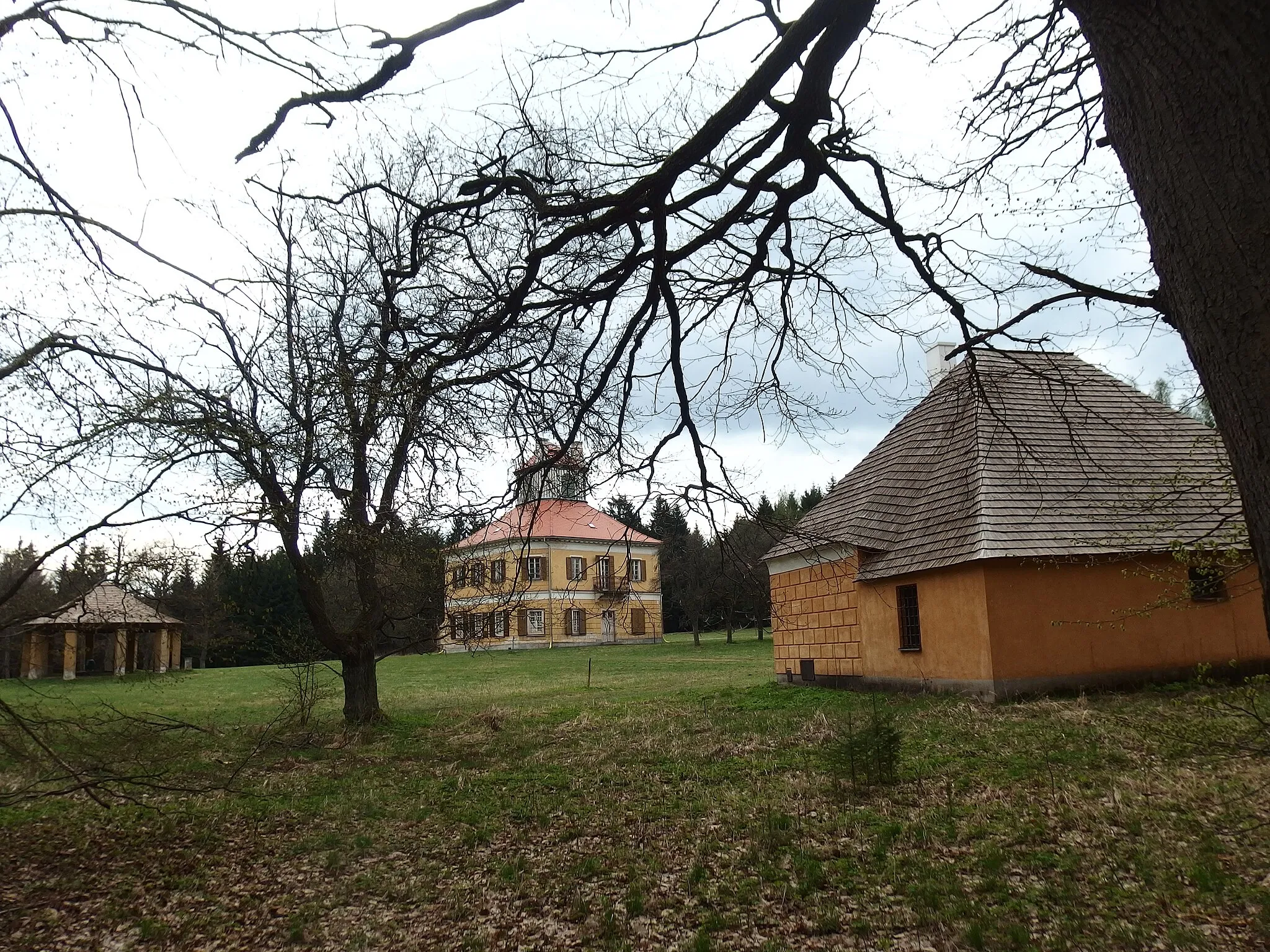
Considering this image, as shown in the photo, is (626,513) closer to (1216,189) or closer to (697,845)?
(697,845)

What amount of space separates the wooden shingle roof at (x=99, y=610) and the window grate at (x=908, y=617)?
12.1 metres

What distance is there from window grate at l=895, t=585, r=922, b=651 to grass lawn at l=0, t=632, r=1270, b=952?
3031 millimetres

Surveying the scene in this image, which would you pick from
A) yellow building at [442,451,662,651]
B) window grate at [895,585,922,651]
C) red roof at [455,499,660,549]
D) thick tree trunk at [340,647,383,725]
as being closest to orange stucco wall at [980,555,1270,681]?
window grate at [895,585,922,651]

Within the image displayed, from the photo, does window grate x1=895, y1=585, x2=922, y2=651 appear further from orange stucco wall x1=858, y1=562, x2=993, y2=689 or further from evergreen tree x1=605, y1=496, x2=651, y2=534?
evergreen tree x1=605, y1=496, x2=651, y2=534

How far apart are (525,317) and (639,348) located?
2.61 feet

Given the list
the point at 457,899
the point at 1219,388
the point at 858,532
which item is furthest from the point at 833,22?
the point at 858,532

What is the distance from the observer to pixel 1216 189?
220cm

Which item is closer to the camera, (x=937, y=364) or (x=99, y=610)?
(x=99, y=610)

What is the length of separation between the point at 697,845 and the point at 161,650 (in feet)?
110

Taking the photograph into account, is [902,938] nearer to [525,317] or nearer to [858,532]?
[525,317]

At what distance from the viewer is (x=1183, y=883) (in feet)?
17.4

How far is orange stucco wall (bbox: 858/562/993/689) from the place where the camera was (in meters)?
13.7

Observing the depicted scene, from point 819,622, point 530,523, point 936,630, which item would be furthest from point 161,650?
point 530,523

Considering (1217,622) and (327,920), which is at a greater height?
(1217,622)
